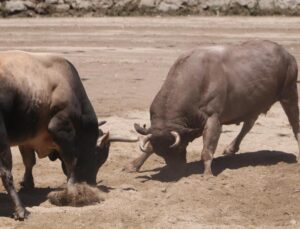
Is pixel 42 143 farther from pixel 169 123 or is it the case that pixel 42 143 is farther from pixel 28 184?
pixel 169 123

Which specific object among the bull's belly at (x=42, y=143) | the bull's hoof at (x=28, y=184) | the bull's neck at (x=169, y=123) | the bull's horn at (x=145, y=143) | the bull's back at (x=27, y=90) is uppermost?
the bull's back at (x=27, y=90)

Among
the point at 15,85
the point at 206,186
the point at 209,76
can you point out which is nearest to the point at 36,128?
the point at 15,85

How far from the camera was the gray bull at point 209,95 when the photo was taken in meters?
11.3

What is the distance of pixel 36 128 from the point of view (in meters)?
9.28

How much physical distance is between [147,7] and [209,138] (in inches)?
732

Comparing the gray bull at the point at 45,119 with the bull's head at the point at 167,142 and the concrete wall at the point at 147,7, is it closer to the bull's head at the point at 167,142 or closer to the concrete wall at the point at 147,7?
the bull's head at the point at 167,142

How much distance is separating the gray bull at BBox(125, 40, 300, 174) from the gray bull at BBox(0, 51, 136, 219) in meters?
1.28

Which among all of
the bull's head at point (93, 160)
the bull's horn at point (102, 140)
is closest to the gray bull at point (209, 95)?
the bull's head at point (93, 160)

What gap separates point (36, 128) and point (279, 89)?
14.2 feet

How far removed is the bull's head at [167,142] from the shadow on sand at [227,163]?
0.48 ft

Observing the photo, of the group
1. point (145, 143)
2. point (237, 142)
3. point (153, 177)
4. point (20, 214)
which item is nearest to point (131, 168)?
point (153, 177)

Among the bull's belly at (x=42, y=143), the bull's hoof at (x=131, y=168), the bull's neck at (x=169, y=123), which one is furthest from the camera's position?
the bull's hoof at (x=131, y=168)

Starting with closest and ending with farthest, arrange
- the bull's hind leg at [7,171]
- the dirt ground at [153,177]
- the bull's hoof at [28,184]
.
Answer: the bull's hind leg at [7,171], the dirt ground at [153,177], the bull's hoof at [28,184]

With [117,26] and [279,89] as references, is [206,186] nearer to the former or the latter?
[279,89]
